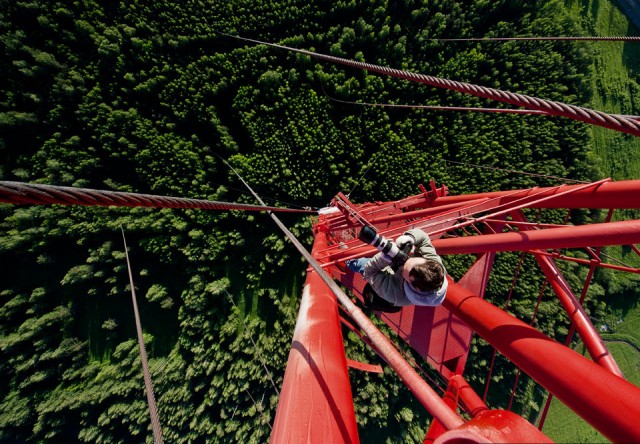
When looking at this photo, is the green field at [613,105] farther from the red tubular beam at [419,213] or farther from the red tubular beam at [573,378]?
the red tubular beam at [573,378]

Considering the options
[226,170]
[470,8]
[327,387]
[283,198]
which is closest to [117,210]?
[226,170]

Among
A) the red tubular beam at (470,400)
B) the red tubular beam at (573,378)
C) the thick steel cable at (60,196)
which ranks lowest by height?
the red tubular beam at (470,400)

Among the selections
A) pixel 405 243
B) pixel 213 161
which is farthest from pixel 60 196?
pixel 213 161

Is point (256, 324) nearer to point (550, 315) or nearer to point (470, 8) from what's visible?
point (550, 315)

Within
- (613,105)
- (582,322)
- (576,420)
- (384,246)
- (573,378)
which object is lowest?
(576,420)

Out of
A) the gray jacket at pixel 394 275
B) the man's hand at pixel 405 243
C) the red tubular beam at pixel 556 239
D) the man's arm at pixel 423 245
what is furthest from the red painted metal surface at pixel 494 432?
the red tubular beam at pixel 556 239

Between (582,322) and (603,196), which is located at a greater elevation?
(603,196)

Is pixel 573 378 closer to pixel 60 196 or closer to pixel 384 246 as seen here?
pixel 384 246

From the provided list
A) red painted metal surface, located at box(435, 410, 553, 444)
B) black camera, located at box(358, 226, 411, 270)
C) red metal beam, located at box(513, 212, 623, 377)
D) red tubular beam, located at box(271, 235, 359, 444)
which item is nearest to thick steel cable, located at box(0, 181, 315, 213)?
red painted metal surface, located at box(435, 410, 553, 444)
